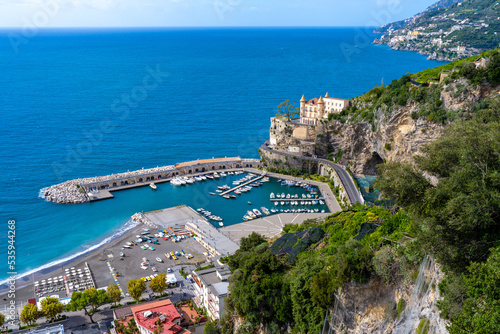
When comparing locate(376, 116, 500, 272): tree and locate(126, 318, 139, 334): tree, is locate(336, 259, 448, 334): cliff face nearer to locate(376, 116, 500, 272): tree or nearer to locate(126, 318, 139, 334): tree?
locate(376, 116, 500, 272): tree

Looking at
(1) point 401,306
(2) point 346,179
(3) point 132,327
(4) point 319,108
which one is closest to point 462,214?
(1) point 401,306

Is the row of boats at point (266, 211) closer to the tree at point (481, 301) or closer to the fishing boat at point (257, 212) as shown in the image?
the fishing boat at point (257, 212)

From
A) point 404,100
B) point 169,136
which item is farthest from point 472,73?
point 169,136

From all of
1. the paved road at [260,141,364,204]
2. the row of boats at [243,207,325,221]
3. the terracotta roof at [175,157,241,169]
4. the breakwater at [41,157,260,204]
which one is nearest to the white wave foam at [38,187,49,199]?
the breakwater at [41,157,260,204]

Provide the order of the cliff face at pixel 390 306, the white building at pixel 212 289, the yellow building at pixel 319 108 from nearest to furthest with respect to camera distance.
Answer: the cliff face at pixel 390 306 → the white building at pixel 212 289 → the yellow building at pixel 319 108

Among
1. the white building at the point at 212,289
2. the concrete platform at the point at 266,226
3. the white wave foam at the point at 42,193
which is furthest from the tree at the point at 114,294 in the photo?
the white wave foam at the point at 42,193

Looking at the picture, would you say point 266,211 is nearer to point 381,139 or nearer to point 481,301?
point 381,139
